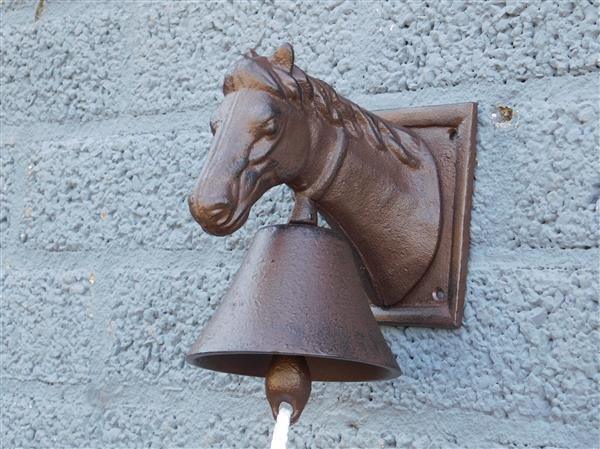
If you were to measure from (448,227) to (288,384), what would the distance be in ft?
0.63

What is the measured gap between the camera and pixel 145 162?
105 centimetres

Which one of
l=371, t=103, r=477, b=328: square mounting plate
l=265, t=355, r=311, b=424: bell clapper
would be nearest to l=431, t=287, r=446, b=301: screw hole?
l=371, t=103, r=477, b=328: square mounting plate

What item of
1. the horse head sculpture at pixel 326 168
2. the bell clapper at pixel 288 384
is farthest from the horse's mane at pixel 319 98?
the bell clapper at pixel 288 384

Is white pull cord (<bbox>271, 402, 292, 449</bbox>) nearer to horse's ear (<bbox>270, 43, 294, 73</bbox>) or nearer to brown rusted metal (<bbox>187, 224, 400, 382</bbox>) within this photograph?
brown rusted metal (<bbox>187, 224, 400, 382</bbox>)

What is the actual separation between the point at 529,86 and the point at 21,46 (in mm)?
554

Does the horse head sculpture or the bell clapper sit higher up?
the horse head sculpture

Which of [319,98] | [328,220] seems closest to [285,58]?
[319,98]

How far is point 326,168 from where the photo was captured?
792 mm

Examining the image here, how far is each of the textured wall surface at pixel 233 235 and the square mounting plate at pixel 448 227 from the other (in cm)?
1

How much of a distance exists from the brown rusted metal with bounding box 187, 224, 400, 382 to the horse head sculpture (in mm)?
37

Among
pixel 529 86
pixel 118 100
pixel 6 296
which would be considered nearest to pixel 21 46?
pixel 118 100

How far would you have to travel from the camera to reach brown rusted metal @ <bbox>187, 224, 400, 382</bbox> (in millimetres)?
730

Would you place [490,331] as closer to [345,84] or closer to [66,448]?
[345,84]

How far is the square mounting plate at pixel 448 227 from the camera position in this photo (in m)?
0.85
